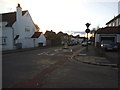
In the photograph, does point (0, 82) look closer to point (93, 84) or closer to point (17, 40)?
point (93, 84)

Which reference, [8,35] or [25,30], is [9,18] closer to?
[25,30]

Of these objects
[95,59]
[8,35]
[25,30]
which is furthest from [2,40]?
[95,59]

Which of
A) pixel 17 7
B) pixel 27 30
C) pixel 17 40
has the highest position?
pixel 17 7

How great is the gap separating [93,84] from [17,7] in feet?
101

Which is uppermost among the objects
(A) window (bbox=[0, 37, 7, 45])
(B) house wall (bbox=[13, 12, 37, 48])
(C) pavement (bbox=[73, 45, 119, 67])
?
(B) house wall (bbox=[13, 12, 37, 48])

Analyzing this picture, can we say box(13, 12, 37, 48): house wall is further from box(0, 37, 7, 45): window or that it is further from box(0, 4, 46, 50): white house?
box(0, 37, 7, 45): window

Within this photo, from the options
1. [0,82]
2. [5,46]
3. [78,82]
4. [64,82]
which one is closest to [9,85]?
[0,82]

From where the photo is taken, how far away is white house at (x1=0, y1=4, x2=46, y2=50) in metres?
30.8

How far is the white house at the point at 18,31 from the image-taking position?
101ft

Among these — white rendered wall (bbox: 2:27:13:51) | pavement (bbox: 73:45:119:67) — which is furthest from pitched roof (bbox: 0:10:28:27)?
pavement (bbox: 73:45:119:67)

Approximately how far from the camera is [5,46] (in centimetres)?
3033

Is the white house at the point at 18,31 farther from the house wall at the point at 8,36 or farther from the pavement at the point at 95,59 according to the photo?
the pavement at the point at 95,59

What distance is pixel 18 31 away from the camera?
33250mm

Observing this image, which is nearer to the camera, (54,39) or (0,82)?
(0,82)
